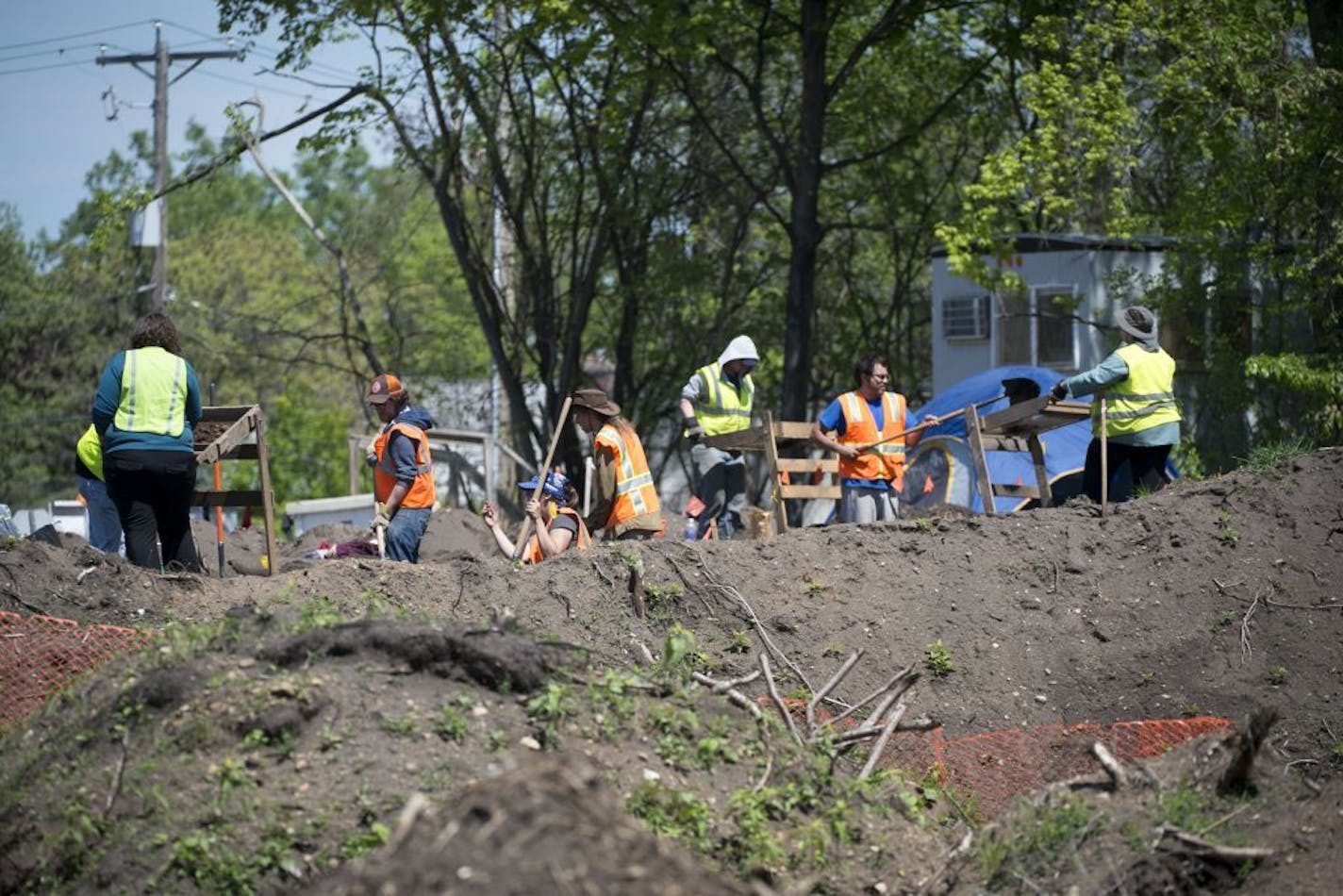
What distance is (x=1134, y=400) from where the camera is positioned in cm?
1162

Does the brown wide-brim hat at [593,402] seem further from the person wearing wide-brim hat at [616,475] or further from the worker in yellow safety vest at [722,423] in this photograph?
the worker in yellow safety vest at [722,423]

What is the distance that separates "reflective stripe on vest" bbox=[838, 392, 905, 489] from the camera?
12.5 m

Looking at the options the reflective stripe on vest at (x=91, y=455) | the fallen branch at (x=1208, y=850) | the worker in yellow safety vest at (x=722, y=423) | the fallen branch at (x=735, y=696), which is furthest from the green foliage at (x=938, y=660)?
the reflective stripe on vest at (x=91, y=455)

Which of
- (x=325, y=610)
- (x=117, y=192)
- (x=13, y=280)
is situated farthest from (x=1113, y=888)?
(x=13, y=280)

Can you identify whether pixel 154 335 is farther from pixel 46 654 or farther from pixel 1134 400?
pixel 1134 400

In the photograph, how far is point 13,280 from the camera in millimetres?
34812

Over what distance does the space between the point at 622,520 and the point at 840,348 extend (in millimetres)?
19699

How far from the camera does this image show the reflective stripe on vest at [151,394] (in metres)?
9.67

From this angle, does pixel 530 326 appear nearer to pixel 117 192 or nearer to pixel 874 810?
pixel 117 192

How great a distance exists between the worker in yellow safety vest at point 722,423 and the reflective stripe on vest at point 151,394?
439cm

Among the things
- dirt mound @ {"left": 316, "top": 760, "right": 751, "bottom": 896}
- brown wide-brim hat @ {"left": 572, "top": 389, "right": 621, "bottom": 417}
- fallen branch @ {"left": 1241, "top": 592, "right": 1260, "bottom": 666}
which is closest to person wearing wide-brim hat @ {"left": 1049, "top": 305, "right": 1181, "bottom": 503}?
fallen branch @ {"left": 1241, "top": 592, "right": 1260, "bottom": 666}

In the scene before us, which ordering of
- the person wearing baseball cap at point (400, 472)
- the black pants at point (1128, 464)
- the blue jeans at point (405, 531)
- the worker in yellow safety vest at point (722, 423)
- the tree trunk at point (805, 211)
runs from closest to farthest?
the person wearing baseball cap at point (400, 472)
the blue jeans at point (405, 531)
the black pants at point (1128, 464)
the worker in yellow safety vest at point (722, 423)
the tree trunk at point (805, 211)

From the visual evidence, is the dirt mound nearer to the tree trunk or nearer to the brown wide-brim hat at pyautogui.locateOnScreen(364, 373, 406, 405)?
the brown wide-brim hat at pyautogui.locateOnScreen(364, 373, 406, 405)

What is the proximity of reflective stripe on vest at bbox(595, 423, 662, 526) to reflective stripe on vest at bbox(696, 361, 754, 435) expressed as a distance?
221 cm
